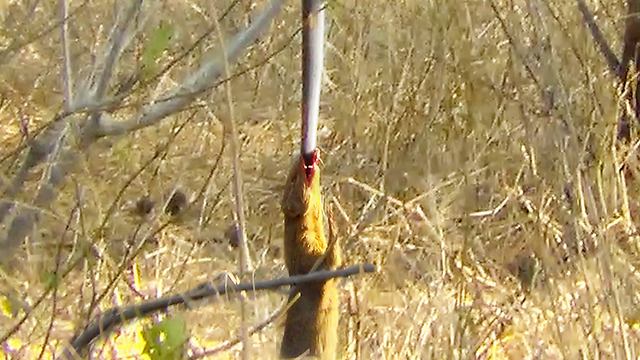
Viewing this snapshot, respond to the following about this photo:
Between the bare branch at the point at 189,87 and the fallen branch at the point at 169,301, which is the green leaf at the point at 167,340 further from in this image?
the bare branch at the point at 189,87

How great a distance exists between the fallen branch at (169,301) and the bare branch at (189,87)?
0.37 meters


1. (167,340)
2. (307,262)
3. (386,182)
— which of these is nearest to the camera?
(167,340)

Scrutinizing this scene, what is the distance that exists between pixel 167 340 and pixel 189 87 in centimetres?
78

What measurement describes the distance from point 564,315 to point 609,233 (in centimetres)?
18

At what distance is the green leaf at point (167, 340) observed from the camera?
3.78 feet

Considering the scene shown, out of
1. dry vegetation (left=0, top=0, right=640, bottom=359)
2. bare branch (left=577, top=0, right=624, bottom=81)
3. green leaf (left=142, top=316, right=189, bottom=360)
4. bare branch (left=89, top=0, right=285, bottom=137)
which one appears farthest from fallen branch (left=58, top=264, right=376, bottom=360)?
bare branch (left=577, top=0, right=624, bottom=81)

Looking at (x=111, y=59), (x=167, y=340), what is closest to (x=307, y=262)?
(x=111, y=59)

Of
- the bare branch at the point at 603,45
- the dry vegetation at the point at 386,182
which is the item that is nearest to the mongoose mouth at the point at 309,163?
the dry vegetation at the point at 386,182

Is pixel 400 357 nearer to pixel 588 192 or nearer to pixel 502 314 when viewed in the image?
pixel 502 314

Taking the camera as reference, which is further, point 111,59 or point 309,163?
point 111,59

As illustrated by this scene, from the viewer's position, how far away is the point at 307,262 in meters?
1.76

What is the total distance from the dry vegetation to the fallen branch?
0.14 ft

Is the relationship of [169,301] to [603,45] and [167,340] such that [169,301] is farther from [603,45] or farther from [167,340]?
[603,45]

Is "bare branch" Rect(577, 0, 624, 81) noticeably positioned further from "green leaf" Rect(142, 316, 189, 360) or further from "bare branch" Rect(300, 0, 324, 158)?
"green leaf" Rect(142, 316, 189, 360)
